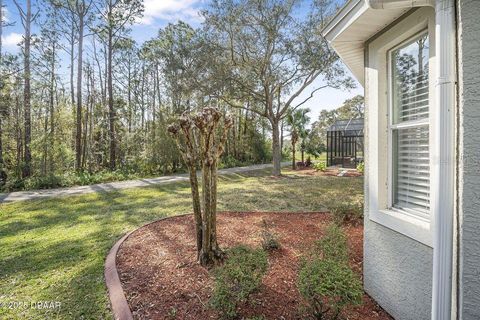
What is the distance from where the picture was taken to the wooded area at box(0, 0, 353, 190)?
432 inches

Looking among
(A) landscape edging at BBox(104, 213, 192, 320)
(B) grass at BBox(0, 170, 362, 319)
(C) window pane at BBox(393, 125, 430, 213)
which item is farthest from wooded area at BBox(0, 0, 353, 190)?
(C) window pane at BBox(393, 125, 430, 213)

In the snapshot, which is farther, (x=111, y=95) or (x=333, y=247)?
(x=111, y=95)

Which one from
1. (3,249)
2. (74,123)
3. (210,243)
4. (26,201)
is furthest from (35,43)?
(210,243)

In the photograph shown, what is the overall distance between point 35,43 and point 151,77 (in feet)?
24.6

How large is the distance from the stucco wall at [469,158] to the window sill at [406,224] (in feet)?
1.21

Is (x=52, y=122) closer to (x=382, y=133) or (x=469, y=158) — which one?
(x=382, y=133)

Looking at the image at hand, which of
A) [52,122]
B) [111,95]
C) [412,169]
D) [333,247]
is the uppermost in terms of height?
[111,95]

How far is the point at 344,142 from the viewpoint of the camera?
762 inches

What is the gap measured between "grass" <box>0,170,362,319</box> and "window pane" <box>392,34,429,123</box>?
322 cm

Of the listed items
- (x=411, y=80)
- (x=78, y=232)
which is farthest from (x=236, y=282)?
(x=78, y=232)

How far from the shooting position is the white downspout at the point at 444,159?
5.12 ft

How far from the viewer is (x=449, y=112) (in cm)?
156

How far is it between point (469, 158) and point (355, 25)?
4.83ft

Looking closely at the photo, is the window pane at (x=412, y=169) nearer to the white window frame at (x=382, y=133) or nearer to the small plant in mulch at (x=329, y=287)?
the white window frame at (x=382, y=133)
